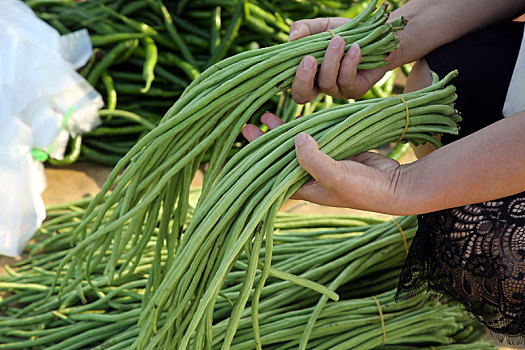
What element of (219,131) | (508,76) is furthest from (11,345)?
(508,76)

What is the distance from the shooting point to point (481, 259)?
102cm

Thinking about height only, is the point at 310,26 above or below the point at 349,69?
above

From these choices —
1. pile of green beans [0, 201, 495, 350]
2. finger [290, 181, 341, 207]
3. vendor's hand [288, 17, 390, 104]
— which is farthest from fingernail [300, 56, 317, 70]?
pile of green beans [0, 201, 495, 350]

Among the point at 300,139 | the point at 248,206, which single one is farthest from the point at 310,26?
the point at 248,206

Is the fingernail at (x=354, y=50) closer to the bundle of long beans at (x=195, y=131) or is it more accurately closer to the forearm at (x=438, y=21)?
the bundle of long beans at (x=195, y=131)

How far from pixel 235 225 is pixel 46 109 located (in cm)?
146

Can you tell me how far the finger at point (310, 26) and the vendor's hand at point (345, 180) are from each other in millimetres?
349

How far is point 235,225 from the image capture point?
866 millimetres

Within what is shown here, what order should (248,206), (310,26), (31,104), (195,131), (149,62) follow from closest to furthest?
(248,206)
(195,131)
(310,26)
(31,104)
(149,62)

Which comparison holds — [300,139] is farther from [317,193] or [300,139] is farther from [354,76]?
[354,76]

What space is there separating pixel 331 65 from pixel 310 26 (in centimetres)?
20

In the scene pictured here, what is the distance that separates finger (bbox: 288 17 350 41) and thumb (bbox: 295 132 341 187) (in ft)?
1.22

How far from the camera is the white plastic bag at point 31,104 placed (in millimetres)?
1809

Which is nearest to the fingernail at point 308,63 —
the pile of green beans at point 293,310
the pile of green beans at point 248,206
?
the pile of green beans at point 248,206
